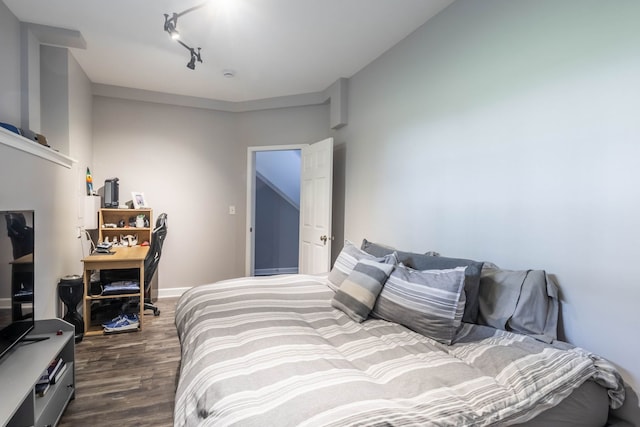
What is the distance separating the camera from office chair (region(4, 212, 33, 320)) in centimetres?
165

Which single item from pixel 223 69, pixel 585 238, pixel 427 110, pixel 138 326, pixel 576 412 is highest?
pixel 223 69

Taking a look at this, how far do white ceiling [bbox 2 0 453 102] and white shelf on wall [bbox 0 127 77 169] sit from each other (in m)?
1.03

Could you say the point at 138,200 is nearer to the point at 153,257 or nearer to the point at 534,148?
the point at 153,257

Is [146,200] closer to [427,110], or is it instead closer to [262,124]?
[262,124]

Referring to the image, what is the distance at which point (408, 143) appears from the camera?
8.81ft

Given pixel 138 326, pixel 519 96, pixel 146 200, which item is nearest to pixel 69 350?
pixel 138 326

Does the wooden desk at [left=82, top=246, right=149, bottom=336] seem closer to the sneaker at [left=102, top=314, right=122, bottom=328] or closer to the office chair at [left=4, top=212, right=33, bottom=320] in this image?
the sneaker at [left=102, top=314, right=122, bottom=328]

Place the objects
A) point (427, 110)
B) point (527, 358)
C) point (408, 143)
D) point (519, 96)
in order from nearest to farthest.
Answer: point (527, 358) → point (519, 96) → point (427, 110) → point (408, 143)

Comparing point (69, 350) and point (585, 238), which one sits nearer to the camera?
point (585, 238)

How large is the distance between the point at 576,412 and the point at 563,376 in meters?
0.14

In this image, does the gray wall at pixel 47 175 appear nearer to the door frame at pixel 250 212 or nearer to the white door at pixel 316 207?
the door frame at pixel 250 212

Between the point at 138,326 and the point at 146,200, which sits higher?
the point at 146,200

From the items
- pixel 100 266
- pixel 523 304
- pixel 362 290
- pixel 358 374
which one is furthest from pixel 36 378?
pixel 523 304

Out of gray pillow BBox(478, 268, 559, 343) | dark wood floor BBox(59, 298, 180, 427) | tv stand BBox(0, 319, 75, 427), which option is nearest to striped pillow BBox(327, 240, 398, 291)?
gray pillow BBox(478, 268, 559, 343)
